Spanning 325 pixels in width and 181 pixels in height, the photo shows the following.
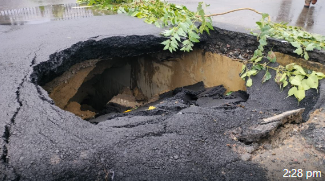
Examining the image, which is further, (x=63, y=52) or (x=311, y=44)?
(x=63, y=52)

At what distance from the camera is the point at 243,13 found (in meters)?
5.11

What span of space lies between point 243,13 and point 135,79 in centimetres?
285

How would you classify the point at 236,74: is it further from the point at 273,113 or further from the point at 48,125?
the point at 48,125

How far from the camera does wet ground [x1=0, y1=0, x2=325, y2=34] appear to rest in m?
4.27

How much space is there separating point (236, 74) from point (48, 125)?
2.82 metres

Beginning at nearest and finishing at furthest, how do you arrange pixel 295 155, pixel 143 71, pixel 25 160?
pixel 25 160
pixel 295 155
pixel 143 71

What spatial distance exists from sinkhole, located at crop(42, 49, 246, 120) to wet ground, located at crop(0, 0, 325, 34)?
73cm

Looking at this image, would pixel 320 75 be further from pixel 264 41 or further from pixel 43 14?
pixel 43 14

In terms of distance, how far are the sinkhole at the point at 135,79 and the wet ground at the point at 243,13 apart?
2.40ft

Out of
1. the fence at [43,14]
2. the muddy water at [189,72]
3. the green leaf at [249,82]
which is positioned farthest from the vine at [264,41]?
the fence at [43,14]

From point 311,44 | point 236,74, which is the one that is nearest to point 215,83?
point 236,74

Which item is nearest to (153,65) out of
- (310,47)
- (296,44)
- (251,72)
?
(251,72)

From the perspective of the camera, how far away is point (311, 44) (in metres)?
2.97

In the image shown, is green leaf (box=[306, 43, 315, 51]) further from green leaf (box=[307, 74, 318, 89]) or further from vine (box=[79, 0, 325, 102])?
green leaf (box=[307, 74, 318, 89])
